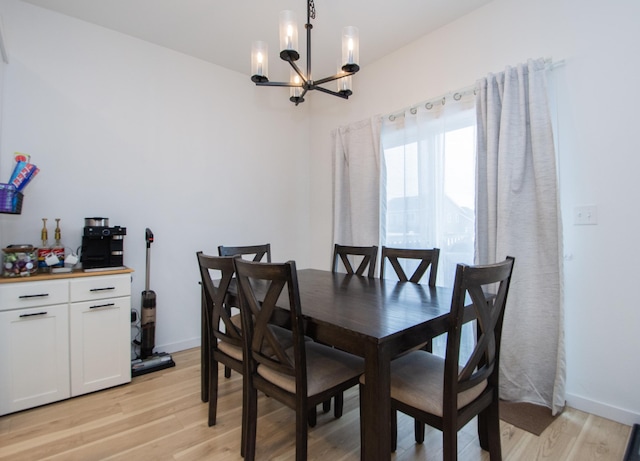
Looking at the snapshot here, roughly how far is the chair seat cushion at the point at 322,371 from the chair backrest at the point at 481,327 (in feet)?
1.51

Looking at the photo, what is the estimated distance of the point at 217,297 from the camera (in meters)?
1.64

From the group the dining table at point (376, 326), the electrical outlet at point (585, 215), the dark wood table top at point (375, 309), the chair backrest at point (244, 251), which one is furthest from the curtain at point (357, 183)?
the electrical outlet at point (585, 215)

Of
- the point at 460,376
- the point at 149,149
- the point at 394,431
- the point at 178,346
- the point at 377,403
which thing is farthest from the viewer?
the point at 178,346

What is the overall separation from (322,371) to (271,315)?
1.16 feet

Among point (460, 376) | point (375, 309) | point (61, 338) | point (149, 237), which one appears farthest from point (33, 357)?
point (460, 376)

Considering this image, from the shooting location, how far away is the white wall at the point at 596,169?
175 cm

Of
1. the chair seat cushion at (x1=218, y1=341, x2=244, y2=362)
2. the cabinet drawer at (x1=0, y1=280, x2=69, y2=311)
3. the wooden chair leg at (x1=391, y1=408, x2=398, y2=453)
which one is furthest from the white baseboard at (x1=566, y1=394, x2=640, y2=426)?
the cabinet drawer at (x1=0, y1=280, x2=69, y2=311)

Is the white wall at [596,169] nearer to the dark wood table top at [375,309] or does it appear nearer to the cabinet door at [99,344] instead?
the dark wood table top at [375,309]

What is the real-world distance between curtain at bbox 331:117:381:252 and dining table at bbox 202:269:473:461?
136 cm

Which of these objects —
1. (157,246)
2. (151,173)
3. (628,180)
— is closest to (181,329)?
(157,246)

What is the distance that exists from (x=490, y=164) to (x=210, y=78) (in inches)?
109

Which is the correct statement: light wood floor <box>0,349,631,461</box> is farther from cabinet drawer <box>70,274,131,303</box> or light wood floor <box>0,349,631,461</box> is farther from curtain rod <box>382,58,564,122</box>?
curtain rod <box>382,58,564,122</box>

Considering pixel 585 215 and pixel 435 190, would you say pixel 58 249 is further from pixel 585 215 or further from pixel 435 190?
pixel 585 215

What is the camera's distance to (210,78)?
3.16 meters
